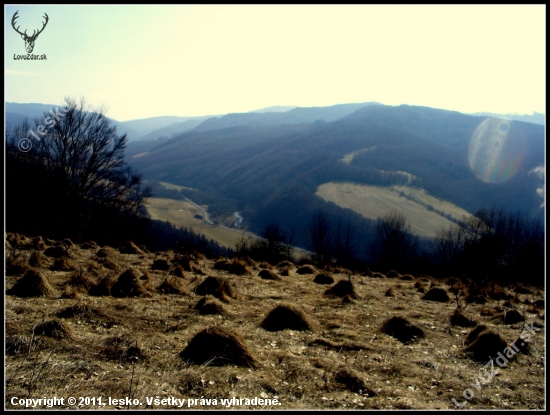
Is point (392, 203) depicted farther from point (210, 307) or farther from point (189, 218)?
point (210, 307)

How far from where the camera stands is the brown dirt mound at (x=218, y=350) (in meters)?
5.12

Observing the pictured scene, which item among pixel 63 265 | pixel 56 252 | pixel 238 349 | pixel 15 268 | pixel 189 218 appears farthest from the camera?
pixel 189 218

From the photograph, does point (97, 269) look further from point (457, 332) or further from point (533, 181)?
point (533, 181)

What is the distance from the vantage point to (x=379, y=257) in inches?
1957

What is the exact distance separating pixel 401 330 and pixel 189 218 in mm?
125232

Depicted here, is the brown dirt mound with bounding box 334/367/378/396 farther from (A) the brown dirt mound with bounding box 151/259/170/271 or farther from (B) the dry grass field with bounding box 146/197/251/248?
(B) the dry grass field with bounding box 146/197/251/248

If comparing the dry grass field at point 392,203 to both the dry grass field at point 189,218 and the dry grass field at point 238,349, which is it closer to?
the dry grass field at point 189,218

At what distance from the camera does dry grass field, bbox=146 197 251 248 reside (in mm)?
103931

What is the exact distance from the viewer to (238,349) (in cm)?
525

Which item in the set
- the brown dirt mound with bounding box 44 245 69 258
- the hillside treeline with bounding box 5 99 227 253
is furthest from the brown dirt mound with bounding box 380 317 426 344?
the hillside treeline with bounding box 5 99 227 253

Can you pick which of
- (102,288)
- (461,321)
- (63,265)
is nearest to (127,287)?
(102,288)

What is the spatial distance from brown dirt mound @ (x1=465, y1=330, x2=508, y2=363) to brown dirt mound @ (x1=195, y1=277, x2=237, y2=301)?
511cm

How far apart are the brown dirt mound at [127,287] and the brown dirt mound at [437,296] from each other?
794cm

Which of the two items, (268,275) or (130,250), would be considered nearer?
(268,275)
